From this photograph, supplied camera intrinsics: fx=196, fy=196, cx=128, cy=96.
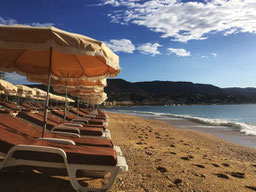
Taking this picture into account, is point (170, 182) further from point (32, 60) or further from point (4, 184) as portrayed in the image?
point (32, 60)

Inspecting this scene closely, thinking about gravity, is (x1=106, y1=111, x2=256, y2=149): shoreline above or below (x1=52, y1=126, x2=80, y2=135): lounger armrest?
below

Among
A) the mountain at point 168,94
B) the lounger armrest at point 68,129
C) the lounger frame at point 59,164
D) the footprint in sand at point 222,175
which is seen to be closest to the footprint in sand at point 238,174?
the footprint in sand at point 222,175

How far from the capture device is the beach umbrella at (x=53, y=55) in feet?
7.91

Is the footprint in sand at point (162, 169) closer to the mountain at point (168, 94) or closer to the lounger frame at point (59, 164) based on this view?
the lounger frame at point (59, 164)

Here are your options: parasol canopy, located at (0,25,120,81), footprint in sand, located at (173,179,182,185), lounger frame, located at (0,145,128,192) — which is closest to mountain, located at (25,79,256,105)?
parasol canopy, located at (0,25,120,81)

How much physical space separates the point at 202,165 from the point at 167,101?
122 meters

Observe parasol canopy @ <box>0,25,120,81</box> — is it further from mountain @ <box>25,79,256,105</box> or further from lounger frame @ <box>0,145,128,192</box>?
mountain @ <box>25,79,256,105</box>

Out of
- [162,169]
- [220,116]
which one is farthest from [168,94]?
[162,169]

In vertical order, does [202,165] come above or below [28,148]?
below

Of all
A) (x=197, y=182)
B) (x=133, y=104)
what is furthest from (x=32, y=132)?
(x=133, y=104)

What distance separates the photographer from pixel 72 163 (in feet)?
7.59

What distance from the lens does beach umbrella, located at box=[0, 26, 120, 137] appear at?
2.41 m

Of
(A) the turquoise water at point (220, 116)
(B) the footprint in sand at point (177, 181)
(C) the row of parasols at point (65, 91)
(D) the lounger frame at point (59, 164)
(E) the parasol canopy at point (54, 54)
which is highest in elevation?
(E) the parasol canopy at point (54, 54)

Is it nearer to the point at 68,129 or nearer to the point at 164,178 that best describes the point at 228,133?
the point at 164,178
